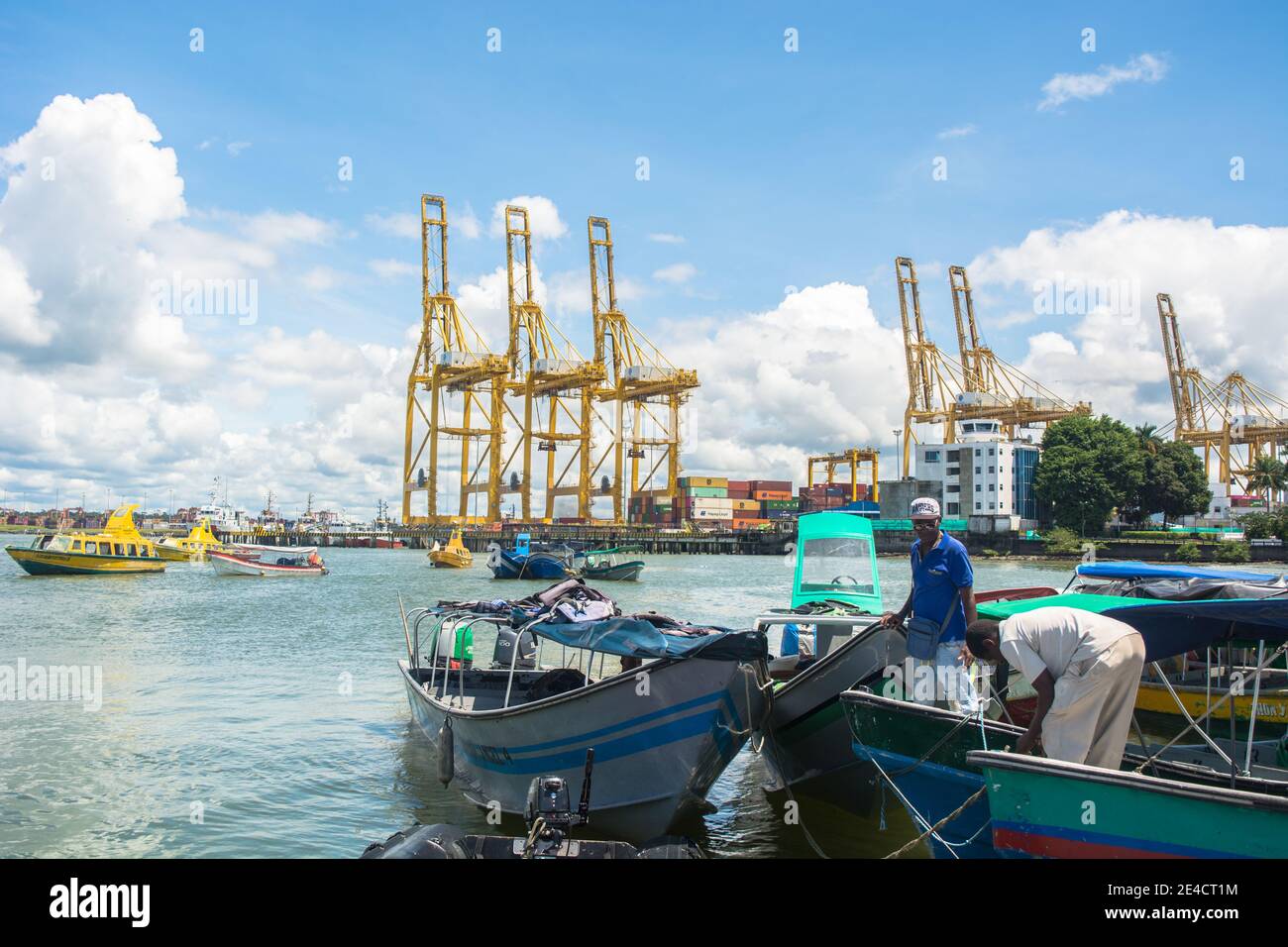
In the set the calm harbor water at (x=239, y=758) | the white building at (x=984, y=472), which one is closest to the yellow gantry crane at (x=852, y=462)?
the white building at (x=984, y=472)

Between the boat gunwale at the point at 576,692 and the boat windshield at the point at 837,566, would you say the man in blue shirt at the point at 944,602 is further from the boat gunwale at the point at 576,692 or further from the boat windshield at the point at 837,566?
the boat windshield at the point at 837,566

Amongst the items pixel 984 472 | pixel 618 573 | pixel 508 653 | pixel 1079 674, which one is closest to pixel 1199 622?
pixel 1079 674

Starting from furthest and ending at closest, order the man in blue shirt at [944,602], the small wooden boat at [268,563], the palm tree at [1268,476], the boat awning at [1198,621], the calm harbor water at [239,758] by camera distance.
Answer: the palm tree at [1268,476], the small wooden boat at [268,563], the calm harbor water at [239,758], the man in blue shirt at [944,602], the boat awning at [1198,621]

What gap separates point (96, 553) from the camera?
1810 inches

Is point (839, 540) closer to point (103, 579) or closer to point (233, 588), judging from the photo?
point (233, 588)

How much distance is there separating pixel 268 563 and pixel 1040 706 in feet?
161

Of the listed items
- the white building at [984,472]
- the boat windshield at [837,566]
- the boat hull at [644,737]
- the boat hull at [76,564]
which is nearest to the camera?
the boat hull at [644,737]

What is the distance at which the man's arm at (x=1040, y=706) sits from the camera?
5.80 metres

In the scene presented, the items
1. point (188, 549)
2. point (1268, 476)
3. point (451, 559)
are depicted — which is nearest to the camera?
point (188, 549)

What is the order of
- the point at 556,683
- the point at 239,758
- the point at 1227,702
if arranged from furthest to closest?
the point at 239,758
the point at 1227,702
the point at 556,683

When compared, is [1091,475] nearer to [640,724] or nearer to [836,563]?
[836,563]

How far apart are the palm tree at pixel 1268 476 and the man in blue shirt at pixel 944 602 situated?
306 feet
